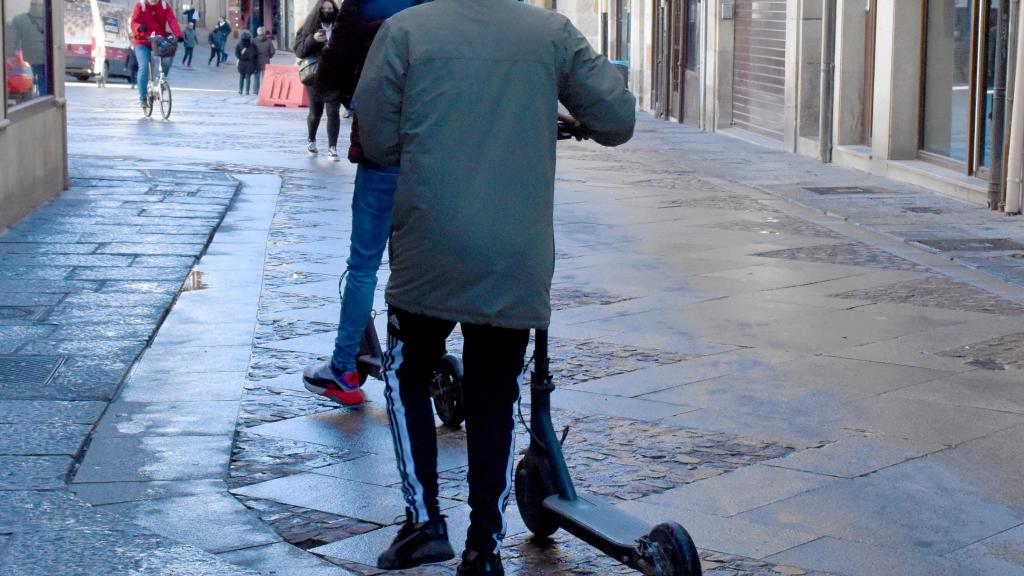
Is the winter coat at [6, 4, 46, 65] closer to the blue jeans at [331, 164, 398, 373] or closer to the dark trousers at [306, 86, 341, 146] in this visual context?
the dark trousers at [306, 86, 341, 146]

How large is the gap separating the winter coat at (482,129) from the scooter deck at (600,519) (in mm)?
505

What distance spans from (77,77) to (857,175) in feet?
87.9

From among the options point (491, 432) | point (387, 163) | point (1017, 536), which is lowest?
point (1017, 536)

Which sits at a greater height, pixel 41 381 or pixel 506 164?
pixel 506 164

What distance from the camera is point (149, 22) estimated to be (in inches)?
834

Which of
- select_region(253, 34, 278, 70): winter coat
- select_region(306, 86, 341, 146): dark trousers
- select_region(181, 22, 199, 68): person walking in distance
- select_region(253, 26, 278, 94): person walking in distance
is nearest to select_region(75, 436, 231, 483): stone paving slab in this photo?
select_region(306, 86, 341, 146): dark trousers

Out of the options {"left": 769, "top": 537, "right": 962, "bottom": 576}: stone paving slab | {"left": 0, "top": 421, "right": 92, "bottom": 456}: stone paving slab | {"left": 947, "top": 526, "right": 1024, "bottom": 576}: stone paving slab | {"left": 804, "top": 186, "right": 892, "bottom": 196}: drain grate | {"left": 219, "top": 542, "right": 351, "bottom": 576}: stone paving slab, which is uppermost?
{"left": 804, "top": 186, "right": 892, "bottom": 196}: drain grate

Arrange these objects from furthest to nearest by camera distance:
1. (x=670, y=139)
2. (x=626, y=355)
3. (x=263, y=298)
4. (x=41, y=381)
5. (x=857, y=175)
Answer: (x=670, y=139) < (x=857, y=175) < (x=263, y=298) < (x=626, y=355) < (x=41, y=381)

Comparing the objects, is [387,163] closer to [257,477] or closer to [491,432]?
[491,432]

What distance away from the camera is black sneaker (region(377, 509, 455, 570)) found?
3.78 meters

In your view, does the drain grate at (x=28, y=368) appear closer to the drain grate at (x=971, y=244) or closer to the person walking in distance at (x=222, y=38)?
the drain grate at (x=971, y=244)

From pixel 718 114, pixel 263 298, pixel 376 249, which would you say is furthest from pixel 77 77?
pixel 376 249

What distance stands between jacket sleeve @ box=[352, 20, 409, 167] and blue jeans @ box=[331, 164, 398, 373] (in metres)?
1.42

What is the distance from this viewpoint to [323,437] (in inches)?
205
